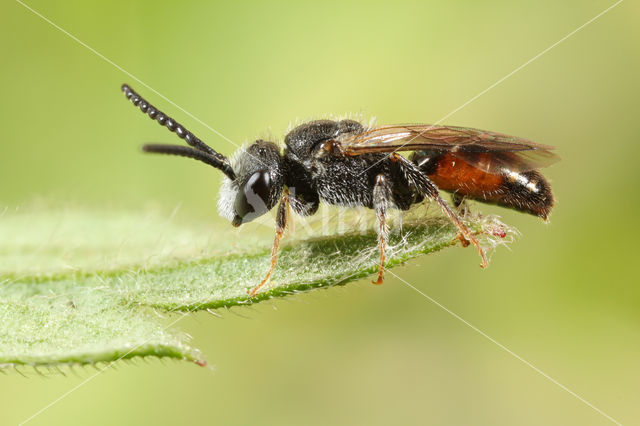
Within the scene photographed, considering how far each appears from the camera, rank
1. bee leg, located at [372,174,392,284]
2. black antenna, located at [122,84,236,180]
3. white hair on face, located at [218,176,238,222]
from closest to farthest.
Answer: bee leg, located at [372,174,392,284], black antenna, located at [122,84,236,180], white hair on face, located at [218,176,238,222]

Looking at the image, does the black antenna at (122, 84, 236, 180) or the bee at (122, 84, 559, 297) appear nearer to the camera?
the black antenna at (122, 84, 236, 180)

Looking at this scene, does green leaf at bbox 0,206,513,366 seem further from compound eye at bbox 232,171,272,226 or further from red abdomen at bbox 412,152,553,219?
red abdomen at bbox 412,152,553,219

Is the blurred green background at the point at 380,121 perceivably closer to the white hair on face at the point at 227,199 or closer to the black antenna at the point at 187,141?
the white hair on face at the point at 227,199

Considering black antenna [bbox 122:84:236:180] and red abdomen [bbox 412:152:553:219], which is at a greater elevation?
red abdomen [bbox 412:152:553:219]

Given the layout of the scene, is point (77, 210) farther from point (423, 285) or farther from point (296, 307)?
point (423, 285)

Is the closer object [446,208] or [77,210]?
[446,208]

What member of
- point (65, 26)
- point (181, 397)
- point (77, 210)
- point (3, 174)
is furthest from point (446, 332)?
point (65, 26)

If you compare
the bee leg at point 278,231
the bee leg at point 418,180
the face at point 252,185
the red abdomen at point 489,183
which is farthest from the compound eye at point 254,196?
the red abdomen at point 489,183

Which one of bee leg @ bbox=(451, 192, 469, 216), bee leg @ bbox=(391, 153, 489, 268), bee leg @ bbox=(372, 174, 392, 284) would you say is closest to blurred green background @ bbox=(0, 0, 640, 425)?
bee leg @ bbox=(372, 174, 392, 284)
